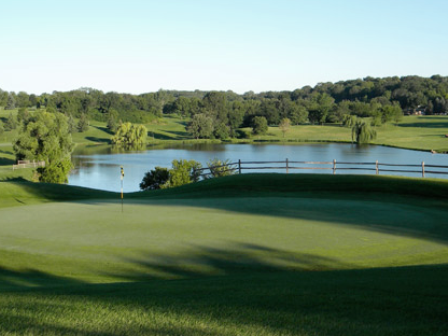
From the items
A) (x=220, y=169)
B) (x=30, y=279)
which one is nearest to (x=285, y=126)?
(x=220, y=169)

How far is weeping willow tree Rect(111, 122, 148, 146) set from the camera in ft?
404

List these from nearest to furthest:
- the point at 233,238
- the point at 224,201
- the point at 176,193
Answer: the point at 233,238 → the point at 224,201 → the point at 176,193

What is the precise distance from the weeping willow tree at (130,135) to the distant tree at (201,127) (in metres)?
20.1

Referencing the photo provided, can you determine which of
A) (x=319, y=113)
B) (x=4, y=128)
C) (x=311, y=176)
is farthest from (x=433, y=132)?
(x=311, y=176)

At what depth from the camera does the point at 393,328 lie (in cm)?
491

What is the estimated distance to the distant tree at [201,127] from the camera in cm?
14112

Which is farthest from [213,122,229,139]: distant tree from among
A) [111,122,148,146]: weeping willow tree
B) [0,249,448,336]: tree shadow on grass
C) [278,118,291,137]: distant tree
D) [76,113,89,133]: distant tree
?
[0,249,448,336]: tree shadow on grass

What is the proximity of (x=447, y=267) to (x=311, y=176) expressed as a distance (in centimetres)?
1551

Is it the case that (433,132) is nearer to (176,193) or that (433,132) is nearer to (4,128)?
(4,128)

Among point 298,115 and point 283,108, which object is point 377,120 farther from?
point 283,108

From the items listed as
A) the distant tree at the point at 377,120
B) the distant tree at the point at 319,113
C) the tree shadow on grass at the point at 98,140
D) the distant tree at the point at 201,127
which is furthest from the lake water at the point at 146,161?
the distant tree at the point at 319,113

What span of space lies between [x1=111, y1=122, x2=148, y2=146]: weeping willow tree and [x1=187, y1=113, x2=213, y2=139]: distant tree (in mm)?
20092

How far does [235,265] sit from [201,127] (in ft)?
435

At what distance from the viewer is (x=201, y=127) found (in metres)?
142
